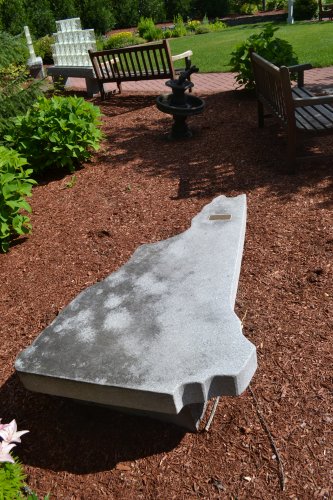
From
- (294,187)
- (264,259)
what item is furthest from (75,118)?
(264,259)

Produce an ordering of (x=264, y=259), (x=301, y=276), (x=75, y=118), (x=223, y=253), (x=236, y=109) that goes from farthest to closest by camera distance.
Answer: (x=236, y=109) < (x=75, y=118) < (x=264, y=259) < (x=301, y=276) < (x=223, y=253)

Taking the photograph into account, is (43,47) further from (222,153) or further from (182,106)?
(222,153)

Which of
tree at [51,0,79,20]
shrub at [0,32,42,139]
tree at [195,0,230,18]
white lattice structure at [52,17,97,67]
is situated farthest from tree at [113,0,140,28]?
shrub at [0,32,42,139]

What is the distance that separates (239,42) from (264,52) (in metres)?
7.79

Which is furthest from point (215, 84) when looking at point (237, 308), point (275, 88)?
point (237, 308)

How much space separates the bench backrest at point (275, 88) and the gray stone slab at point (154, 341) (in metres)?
2.19

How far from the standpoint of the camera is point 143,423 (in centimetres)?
252

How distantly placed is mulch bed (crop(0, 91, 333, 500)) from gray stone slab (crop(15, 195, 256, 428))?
0.25m

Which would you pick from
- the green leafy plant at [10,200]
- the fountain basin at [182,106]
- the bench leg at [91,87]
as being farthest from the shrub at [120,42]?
the green leafy plant at [10,200]

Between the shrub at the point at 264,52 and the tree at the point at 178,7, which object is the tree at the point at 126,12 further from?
the shrub at the point at 264,52

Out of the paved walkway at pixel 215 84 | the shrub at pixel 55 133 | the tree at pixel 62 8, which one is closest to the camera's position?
the shrub at pixel 55 133

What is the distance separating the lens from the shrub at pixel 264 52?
762 cm

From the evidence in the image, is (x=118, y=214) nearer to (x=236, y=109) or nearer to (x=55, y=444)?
(x=55, y=444)

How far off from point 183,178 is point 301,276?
2.39 meters
